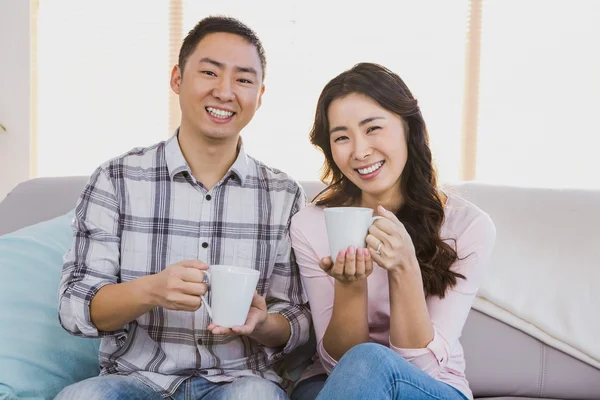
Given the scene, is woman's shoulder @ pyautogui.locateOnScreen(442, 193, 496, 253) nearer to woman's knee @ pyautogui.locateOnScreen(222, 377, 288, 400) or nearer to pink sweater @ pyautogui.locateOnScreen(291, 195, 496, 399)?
pink sweater @ pyautogui.locateOnScreen(291, 195, 496, 399)

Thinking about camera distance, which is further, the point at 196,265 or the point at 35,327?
the point at 35,327

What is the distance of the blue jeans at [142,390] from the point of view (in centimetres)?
119

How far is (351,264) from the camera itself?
3.80 feet

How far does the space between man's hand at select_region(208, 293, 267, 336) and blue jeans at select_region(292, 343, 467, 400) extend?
0.18 m

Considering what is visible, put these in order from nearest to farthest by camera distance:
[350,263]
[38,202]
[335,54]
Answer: [350,263], [38,202], [335,54]

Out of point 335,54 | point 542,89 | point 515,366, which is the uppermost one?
point 335,54

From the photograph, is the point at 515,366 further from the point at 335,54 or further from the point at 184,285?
the point at 335,54

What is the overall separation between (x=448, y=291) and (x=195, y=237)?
576 mm

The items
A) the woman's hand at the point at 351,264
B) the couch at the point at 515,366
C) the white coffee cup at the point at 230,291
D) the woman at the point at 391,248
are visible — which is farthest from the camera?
the couch at the point at 515,366

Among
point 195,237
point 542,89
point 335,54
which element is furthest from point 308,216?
point 542,89

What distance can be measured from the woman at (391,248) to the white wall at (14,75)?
8.54 feet

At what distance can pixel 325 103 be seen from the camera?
1.47 meters

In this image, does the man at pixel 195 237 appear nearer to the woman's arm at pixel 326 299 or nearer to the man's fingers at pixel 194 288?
the woman's arm at pixel 326 299

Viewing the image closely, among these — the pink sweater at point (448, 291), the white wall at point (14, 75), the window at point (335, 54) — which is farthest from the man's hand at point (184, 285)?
the white wall at point (14, 75)
